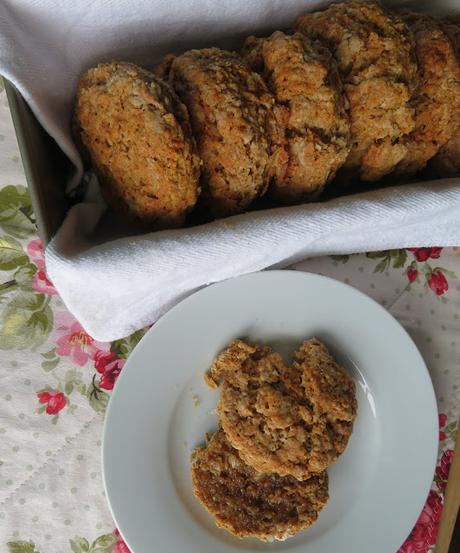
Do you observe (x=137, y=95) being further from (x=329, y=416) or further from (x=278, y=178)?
(x=329, y=416)

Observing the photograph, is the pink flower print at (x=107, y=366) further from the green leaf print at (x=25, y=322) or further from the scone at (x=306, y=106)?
the scone at (x=306, y=106)

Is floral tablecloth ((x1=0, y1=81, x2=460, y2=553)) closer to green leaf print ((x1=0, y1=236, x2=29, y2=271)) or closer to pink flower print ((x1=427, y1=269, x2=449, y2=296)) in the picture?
green leaf print ((x1=0, y1=236, x2=29, y2=271))

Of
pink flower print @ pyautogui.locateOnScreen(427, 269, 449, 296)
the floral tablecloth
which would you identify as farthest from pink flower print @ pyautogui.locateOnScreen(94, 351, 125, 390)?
pink flower print @ pyautogui.locateOnScreen(427, 269, 449, 296)

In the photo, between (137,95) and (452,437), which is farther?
(452,437)

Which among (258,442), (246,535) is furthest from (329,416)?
(246,535)

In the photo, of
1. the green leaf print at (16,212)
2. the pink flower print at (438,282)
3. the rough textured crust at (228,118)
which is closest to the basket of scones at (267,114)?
the rough textured crust at (228,118)

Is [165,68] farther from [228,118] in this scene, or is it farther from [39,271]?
[39,271]
